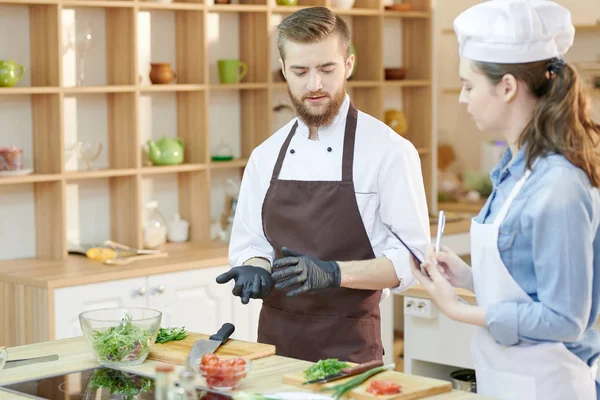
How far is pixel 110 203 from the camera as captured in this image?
5.02 metres

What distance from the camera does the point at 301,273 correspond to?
271 cm

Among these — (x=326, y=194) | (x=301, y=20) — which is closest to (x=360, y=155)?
(x=326, y=194)

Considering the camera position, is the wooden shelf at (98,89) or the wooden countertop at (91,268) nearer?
the wooden countertop at (91,268)

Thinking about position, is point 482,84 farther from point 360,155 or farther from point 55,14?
point 55,14

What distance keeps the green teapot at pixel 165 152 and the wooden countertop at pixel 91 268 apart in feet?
1.42

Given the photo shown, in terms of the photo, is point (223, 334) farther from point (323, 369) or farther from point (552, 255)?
point (552, 255)

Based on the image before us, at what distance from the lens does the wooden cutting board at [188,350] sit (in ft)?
8.18

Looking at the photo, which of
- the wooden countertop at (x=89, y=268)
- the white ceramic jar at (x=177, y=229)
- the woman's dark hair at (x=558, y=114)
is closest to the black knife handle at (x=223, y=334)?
the woman's dark hair at (x=558, y=114)

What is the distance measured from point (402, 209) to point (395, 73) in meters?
3.13

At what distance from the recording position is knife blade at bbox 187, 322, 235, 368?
7.99 feet

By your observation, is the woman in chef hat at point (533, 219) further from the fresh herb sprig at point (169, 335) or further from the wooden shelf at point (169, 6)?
the wooden shelf at point (169, 6)

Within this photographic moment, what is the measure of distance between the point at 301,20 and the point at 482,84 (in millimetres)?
891

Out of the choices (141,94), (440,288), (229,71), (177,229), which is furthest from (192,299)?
(440,288)

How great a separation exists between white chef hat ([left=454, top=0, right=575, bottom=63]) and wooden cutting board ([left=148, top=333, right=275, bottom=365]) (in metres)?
0.89
